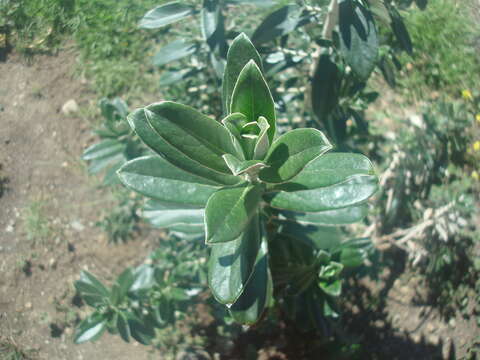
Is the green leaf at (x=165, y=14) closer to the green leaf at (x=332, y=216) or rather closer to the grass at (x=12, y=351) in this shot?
the green leaf at (x=332, y=216)

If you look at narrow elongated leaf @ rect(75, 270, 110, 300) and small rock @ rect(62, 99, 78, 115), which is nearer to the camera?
narrow elongated leaf @ rect(75, 270, 110, 300)

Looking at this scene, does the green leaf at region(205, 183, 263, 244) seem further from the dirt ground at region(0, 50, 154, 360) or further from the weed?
the weed

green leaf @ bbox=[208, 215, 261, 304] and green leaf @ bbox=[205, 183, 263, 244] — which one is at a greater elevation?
green leaf @ bbox=[205, 183, 263, 244]

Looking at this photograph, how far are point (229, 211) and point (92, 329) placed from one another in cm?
134

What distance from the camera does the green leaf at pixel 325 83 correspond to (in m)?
1.78

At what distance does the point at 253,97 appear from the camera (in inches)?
43.2

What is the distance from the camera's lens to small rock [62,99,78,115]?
120 inches

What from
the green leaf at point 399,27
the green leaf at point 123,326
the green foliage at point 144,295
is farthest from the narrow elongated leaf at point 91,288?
the green leaf at point 399,27

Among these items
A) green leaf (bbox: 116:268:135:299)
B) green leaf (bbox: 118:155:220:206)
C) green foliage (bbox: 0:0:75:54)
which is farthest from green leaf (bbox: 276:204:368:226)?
green foliage (bbox: 0:0:75:54)

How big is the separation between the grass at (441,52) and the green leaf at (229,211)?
7.79 feet

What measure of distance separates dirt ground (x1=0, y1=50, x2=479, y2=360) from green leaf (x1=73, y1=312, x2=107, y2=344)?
0.40m

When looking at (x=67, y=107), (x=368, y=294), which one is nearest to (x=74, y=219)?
(x=67, y=107)

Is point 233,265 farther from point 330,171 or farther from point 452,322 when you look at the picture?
point 452,322

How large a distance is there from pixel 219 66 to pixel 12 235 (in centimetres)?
166
